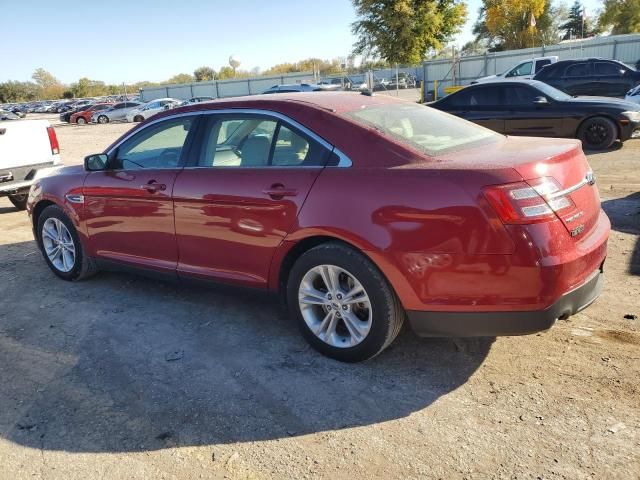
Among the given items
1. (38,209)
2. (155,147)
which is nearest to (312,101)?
(155,147)

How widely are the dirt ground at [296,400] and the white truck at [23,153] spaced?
454 centimetres

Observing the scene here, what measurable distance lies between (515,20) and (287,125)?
64574mm

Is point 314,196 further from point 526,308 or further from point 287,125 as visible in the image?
point 526,308

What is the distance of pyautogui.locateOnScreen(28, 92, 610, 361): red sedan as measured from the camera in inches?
111

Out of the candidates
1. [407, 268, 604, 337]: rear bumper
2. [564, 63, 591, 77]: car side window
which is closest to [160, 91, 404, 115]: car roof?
[407, 268, 604, 337]: rear bumper

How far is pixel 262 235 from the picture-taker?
361cm

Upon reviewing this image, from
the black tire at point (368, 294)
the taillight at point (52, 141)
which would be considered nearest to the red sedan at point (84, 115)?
the taillight at point (52, 141)

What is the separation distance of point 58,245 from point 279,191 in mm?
2953

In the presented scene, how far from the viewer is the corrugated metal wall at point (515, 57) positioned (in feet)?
96.1

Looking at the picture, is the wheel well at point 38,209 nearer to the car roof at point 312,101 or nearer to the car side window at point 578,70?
the car roof at point 312,101

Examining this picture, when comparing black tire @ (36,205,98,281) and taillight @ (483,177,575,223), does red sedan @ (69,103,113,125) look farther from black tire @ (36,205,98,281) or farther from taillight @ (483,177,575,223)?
taillight @ (483,177,575,223)

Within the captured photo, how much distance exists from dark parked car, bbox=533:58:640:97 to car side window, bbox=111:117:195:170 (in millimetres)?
15954

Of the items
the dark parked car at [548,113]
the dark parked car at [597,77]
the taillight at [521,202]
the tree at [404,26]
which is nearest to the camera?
the taillight at [521,202]

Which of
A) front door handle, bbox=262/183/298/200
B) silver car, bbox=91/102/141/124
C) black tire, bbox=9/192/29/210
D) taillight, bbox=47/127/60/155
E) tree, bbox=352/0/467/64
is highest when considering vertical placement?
tree, bbox=352/0/467/64
